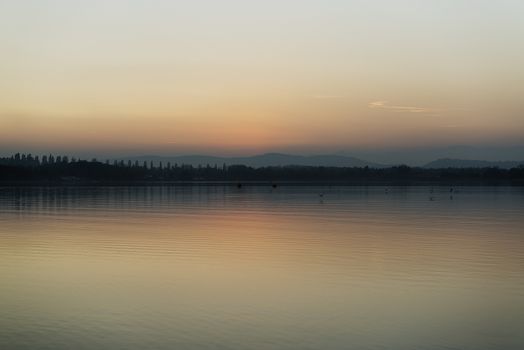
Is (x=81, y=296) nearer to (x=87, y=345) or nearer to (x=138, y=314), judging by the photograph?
(x=138, y=314)

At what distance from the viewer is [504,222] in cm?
3153

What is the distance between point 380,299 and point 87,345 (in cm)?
605

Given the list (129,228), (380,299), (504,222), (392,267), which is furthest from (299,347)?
(504,222)

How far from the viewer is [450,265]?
17.8m

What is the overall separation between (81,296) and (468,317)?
757 cm

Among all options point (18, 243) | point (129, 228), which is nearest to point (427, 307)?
point (18, 243)

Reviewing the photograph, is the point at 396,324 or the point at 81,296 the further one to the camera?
the point at 81,296

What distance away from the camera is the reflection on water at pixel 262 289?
10.5 metres

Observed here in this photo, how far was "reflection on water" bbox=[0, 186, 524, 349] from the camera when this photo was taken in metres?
10.5

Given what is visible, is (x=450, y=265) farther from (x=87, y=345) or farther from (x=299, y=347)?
(x=87, y=345)

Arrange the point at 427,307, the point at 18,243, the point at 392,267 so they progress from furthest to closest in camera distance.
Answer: the point at 18,243, the point at 392,267, the point at 427,307

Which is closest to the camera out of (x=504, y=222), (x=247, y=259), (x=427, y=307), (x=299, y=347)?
(x=299, y=347)

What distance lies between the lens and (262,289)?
47.1 feet

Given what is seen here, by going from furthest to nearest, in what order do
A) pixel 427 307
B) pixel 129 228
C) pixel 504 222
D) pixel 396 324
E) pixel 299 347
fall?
pixel 504 222, pixel 129 228, pixel 427 307, pixel 396 324, pixel 299 347
